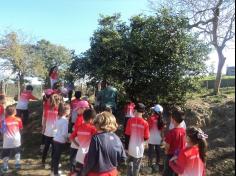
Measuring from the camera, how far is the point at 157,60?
13.2 metres

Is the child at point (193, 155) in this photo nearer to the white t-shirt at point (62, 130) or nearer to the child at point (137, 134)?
the child at point (137, 134)

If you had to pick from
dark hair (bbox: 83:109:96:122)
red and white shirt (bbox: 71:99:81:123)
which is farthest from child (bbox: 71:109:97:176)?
red and white shirt (bbox: 71:99:81:123)

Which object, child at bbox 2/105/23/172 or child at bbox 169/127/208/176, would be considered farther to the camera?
child at bbox 2/105/23/172

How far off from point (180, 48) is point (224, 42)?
16.8 feet

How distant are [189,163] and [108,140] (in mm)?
1183

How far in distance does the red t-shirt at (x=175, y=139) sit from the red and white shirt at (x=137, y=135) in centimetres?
108

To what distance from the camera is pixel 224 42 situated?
1742 cm

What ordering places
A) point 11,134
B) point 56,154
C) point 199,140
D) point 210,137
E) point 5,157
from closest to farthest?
point 199,140, point 56,154, point 11,134, point 5,157, point 210,137

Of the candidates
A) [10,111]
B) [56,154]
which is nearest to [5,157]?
[10,111]

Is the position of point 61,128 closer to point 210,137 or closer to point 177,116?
point 177,116

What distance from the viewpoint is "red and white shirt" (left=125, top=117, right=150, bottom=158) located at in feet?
26.2

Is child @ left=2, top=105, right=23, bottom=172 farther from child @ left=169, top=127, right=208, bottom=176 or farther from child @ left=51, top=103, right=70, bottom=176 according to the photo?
child @ left=169, top=127, right=208, bottom=176

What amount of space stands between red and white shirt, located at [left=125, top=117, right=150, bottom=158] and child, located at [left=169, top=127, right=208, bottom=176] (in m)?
2.50

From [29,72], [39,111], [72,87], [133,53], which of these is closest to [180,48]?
[133,53]
